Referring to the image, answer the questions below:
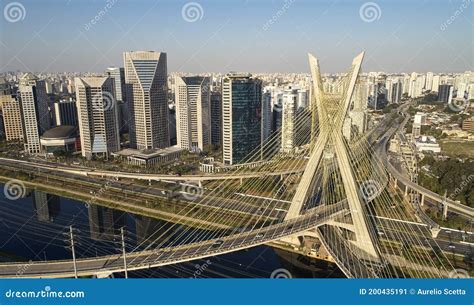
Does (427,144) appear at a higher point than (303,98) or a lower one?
lower

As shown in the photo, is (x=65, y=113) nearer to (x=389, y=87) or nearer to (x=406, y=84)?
(x=389, y=87)

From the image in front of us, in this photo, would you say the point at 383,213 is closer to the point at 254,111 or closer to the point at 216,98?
the point at 254,111

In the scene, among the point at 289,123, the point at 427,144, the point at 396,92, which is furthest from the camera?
the point at 396,92

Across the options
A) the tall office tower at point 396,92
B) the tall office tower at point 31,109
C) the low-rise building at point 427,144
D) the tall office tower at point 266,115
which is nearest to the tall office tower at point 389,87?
the tall office tower at point 396,92

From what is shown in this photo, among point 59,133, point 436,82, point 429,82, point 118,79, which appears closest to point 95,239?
point 59,133

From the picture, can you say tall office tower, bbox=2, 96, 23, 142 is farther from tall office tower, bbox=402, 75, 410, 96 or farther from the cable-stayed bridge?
tall office tower, bbox=402, 75, 410, 96

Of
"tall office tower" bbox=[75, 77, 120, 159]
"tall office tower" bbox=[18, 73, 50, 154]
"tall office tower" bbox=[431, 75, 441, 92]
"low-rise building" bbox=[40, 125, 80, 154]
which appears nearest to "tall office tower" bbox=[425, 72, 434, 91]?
"tall office tower" bbox=[431, 75, 441, 92]

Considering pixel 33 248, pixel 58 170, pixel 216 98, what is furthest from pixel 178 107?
pixel 33 248
